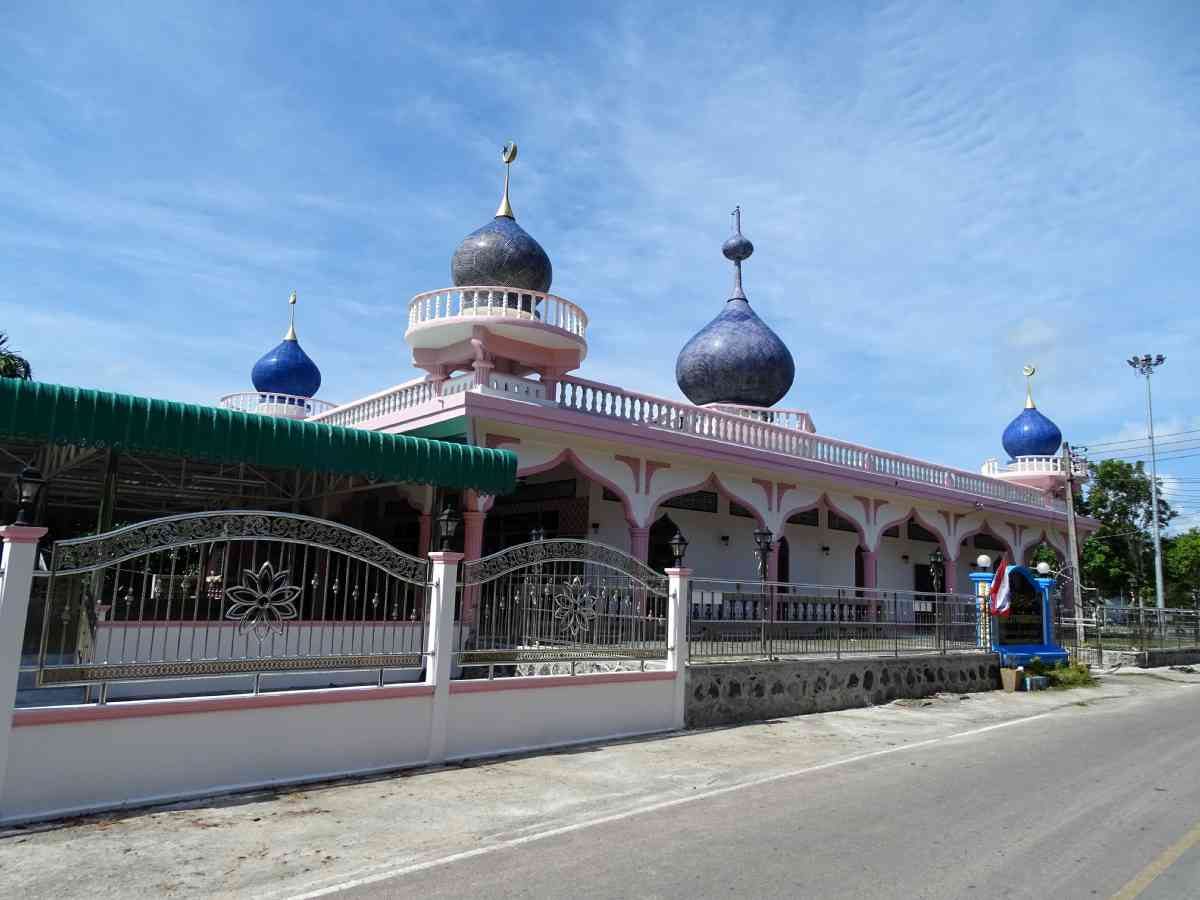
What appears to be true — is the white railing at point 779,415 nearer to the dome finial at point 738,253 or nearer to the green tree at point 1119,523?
the dome finial at point 738,253

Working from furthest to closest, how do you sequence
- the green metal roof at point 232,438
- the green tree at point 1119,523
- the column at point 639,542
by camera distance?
the green tree at point 1119,523, the column at point 639,542, the green metal roof at point 232,438

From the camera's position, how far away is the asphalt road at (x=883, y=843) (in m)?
4.79

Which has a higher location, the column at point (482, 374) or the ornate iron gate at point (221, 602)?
the column at point (482, 374)

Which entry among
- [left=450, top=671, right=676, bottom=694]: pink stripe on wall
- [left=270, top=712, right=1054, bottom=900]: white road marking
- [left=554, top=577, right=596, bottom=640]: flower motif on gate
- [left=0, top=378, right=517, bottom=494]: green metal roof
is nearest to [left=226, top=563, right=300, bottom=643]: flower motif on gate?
[left=450, top=671, right=676, bottom=694]: pink stripe on wall

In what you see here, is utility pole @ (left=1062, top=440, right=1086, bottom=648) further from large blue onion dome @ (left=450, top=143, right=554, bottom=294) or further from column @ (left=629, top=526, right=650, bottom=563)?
large blue onion dome @ (left=450, top=143, right=554, bottom=294)

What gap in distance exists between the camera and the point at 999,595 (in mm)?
16891

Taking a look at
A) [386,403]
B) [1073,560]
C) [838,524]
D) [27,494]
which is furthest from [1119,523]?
[27,494]

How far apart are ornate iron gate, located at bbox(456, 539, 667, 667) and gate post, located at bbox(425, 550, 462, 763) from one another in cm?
33

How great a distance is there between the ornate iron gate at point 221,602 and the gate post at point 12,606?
0.19m

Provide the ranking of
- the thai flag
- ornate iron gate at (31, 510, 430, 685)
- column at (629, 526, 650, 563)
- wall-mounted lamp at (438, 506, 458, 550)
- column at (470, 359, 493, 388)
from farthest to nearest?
the thai flag → column at (629, 526, 650, 563) → column at (470, 359, 493, 388) → wall-mounted lamp at (438, 506, 458, 550) → ornate iron gate at (31, 510, 430, 685)

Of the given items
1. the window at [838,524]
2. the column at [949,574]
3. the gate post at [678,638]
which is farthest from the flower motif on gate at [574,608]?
the column at [949,574]

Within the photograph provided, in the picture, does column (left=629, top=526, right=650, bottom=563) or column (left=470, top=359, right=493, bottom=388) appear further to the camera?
column (left=629, top=526, right=650, bottom=563)

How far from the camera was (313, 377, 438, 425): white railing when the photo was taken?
49.2 feet

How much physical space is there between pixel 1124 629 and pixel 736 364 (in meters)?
12.2
